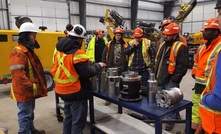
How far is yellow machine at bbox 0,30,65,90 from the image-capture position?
4.85m

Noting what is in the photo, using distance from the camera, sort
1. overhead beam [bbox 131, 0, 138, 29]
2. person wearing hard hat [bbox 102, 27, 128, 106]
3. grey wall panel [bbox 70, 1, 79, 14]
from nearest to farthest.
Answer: person wearing hard hat [bbox 102, 27, 128, 106], grey wall panel [bbox 70, 1, 79, 14], overhead beam [bbox 131, 0, 138, 29]

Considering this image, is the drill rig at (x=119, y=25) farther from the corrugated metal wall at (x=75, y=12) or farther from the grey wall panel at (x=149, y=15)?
the grey wall panel at (x=149, y=15)

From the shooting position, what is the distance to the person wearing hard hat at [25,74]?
2.32 metres

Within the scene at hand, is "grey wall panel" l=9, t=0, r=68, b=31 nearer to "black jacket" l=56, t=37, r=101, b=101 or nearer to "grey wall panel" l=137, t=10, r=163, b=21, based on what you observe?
"grey wall panel" l=137, t=10, r=163, b=21

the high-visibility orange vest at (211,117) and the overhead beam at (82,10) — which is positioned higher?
the overhead beam at (82,10)

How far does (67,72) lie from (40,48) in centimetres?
364

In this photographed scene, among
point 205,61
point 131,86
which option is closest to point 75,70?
point 131,86

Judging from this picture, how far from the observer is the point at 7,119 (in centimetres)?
360

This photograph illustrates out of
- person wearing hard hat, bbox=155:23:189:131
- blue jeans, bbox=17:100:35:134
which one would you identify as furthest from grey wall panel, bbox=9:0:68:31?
person wearing hard hat, bbox=155:23:189:131

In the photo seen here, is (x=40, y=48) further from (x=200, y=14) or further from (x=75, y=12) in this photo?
(x=200, y=14)

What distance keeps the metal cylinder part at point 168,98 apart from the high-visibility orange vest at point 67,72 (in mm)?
861

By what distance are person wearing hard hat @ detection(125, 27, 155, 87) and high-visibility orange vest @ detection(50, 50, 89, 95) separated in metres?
1.62

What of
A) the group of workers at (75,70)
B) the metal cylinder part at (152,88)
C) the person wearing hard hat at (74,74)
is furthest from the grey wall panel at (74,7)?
the metal cylinder part at (152,88)

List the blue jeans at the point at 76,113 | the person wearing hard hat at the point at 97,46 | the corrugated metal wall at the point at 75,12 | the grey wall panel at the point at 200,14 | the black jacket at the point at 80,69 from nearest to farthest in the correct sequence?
the black jacket at the point at 80,69
the blue jeans at the point at 76,113
the person wearing hard hat at the point at 97,46
the corrugated metal wall at the point at 75,12
the grey wall panel at the point at 200,14
